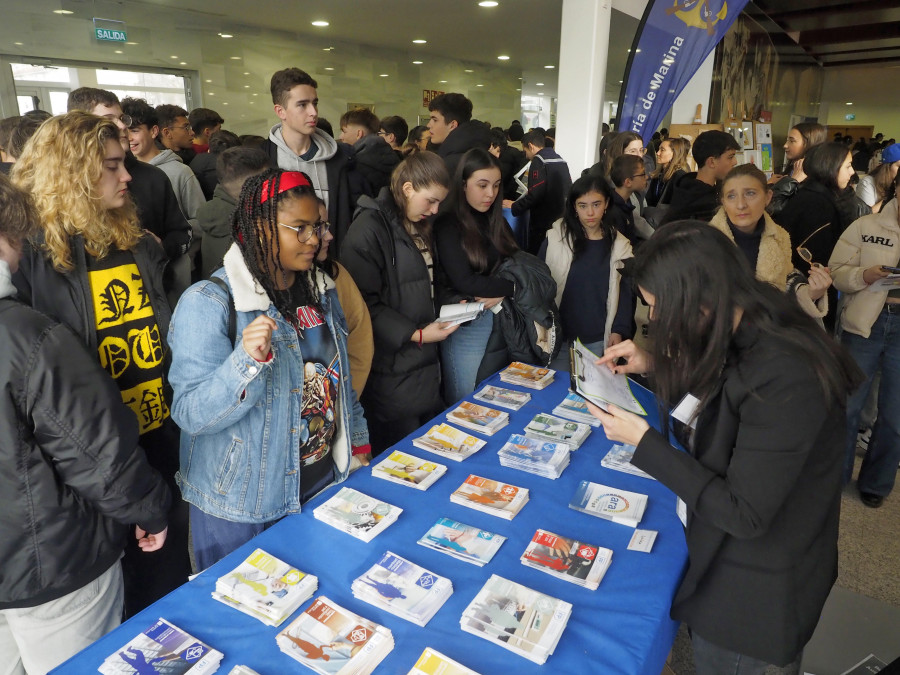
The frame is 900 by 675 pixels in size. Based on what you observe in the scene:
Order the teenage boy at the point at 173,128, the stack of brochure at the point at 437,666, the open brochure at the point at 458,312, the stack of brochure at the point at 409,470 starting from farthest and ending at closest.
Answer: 1. the teenage boy at the point at 173,128
2. the open brochure at the point at 458,312
3. the stack of brochure at the point at 409,470
4. the stack of brochure at the point at 437,666

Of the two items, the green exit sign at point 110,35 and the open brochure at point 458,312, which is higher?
the green exit sign at point 110,35

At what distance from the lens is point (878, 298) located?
2633 millimetres

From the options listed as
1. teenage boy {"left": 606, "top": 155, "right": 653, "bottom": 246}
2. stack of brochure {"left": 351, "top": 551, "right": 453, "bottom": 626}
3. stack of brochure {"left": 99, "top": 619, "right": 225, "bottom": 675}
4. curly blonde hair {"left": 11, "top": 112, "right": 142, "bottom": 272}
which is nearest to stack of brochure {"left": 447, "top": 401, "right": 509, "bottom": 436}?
stack of brochure {"left": 351, "top": 551, "right": 453, "bottom": 626}

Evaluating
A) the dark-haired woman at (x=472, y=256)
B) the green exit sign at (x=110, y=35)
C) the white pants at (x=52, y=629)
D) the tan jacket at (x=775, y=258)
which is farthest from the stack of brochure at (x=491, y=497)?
the green exit sign at (x=110, y=35)

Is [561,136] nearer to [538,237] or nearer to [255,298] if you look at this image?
[538,237]

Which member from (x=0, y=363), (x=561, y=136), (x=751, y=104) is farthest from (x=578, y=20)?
(x=751, y=104)

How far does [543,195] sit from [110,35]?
19.1 feet

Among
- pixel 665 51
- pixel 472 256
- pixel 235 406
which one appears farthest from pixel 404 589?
pixel 665 51

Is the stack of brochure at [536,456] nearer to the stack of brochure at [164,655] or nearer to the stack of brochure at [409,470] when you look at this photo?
the stack of brochure at [409,470]

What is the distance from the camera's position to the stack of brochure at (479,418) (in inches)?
75.1

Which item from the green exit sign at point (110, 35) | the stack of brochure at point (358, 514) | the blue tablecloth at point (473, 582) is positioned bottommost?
the blue tablecloth at point (473, 582)

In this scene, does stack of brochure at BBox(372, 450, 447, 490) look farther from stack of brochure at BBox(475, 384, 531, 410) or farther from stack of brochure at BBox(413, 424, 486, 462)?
stack of brochure at BBox(475, 384, 531, 410)

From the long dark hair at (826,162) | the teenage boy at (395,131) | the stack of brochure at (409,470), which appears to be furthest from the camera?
the teenage boy at (395,131)

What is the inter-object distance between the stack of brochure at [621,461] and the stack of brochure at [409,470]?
19.0 inches
